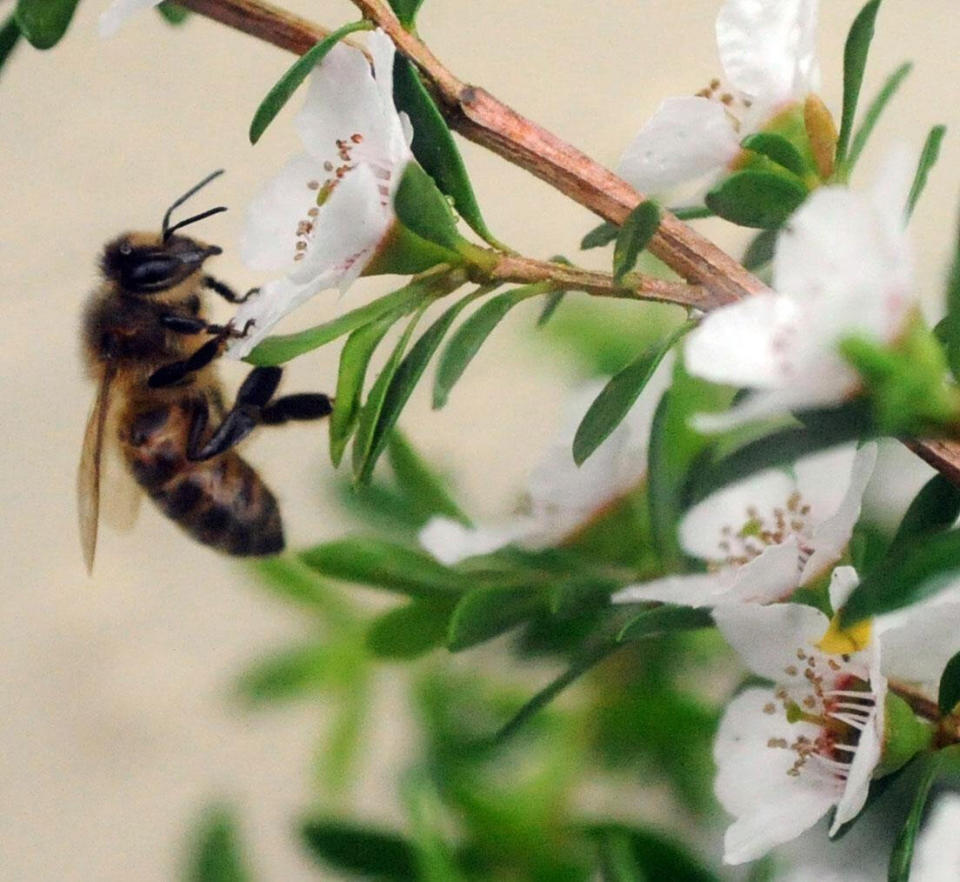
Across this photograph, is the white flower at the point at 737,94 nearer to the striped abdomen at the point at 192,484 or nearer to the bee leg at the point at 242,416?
the bee leg at the point at 242,416

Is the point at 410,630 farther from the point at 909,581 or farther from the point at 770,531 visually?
the point at 909,581

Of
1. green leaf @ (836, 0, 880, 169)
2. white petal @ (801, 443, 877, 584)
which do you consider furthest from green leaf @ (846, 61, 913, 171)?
white petal @ (801, 443, 877, 584)

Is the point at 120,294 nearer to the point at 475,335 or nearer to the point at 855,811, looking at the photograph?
the point at 475,335

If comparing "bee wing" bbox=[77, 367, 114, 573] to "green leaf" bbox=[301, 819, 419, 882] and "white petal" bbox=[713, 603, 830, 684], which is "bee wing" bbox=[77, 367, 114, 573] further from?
"white petal" bbox=[713, 603, 830, 684]

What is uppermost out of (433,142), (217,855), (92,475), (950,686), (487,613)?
(433,142)

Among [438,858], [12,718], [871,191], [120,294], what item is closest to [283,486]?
[12,718]

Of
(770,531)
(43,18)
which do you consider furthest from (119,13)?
(770,531)
